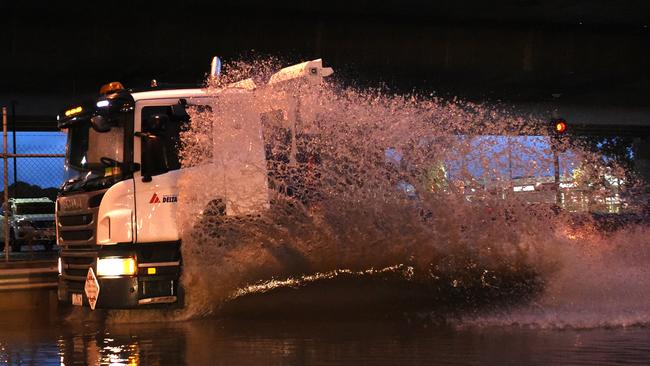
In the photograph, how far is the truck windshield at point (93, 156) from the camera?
915cm

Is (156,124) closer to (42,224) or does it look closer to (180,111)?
(180,111)

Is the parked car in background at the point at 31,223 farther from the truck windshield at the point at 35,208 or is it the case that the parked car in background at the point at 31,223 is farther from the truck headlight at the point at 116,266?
the truck headlight at the point at 116,266

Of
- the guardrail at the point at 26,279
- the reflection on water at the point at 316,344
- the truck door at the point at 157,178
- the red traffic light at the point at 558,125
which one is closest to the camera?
the reflection on water at the point at 316,344

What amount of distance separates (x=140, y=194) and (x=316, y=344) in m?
2.75

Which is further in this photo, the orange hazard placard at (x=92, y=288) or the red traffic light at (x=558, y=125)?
the red traffic light at (x=558, y=125)

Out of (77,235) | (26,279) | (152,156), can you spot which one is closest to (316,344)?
(152,156)

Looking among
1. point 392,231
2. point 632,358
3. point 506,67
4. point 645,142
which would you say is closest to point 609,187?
point 392,231

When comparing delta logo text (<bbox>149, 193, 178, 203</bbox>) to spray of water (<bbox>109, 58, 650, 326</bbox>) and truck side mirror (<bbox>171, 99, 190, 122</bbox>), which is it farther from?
truck side mirror (<bbox>171, 99, 190, 122</bbox>)

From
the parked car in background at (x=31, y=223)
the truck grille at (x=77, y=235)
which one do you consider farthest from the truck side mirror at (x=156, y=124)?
the parked car in background at (x=31, y=223)

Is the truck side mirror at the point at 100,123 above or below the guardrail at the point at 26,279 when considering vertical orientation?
above

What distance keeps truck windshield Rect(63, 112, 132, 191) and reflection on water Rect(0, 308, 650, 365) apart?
185 cm

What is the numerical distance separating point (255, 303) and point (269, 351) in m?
1.71

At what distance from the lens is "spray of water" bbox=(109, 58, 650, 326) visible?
9.02 meters

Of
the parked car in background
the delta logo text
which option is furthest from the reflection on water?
the parked car in background
